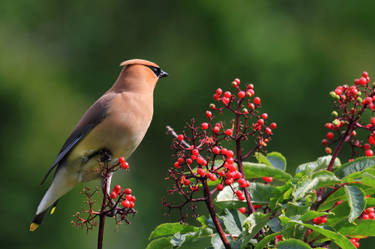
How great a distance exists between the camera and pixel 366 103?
7.46 ft

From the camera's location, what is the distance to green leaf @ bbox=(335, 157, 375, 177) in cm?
231

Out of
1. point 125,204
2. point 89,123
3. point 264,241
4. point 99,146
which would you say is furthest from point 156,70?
point 264,241

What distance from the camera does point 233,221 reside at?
7.19 feet

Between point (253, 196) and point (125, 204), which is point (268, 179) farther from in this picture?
point (125, 204)

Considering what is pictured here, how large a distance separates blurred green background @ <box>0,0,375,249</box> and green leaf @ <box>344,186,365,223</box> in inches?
256

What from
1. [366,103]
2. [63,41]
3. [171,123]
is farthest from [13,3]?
[366,103]

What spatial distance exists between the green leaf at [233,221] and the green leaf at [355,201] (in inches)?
12.8

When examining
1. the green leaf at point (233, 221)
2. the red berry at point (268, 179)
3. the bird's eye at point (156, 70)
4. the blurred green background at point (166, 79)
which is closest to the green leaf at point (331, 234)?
the green leaf at point (233, 221)

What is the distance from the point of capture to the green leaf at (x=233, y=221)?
2.14 metres

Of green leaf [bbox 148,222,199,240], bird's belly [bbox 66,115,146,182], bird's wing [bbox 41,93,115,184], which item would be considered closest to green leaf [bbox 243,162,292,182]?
green leaf [bbox 148,222,199,240]

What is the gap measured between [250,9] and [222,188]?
9.02m

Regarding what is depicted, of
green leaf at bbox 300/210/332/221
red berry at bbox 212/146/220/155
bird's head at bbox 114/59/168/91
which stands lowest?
green leaf at bbox 300/210/332/221

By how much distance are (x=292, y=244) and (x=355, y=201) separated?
0.27 meters

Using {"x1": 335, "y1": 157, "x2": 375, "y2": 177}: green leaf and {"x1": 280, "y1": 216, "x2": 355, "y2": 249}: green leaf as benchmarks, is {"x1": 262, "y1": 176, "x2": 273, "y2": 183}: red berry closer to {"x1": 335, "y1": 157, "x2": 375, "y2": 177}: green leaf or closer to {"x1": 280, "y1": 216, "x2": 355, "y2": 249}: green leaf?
{"x1": 335, "y1": 157, "x2": 375, "y2": 177}: green leaf
